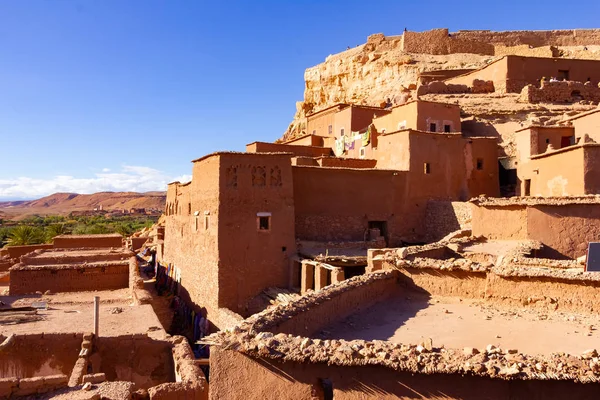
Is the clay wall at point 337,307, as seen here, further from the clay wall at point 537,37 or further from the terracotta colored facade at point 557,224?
the clay wall at point 537,37

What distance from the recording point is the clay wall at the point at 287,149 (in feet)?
73.6

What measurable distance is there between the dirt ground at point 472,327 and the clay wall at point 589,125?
14.1 meters

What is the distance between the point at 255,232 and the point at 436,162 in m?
8.75

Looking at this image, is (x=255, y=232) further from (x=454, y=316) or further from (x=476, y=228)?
(x=454, y=316)

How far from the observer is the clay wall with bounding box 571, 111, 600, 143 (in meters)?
18.3

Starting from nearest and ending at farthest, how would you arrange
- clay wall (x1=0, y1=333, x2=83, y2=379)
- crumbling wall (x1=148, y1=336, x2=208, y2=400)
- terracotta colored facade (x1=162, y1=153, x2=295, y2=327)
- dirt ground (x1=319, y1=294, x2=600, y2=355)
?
dirt ground (x1=319, y1=294, x2=600, y2=355)
crumbling wall (x1=148, y1=336, x2=208, y2=400)
clay wall (x1=0, y1=333, x2=83, y2=379)
terracotta colored facade (x1=162, y1=153, x2=295, y2=327)

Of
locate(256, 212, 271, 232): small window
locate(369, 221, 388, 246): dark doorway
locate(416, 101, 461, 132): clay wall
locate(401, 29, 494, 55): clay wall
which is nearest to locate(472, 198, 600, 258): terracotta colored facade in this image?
locate(369, 221, 388, 246): dark doorway

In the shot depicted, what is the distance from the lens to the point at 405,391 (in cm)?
443

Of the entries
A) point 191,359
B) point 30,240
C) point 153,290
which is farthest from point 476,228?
point 30,240

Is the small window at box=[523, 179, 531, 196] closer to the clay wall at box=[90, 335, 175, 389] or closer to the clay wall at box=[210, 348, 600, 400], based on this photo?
the clay wall at box=[90, 335, 175, 389]

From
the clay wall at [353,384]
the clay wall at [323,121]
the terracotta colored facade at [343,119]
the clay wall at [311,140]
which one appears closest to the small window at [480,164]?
the terracotta colored facade at [343,119]

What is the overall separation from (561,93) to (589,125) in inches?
348

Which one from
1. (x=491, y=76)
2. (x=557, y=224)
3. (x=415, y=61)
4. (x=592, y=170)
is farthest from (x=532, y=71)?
(x=557, y=224)

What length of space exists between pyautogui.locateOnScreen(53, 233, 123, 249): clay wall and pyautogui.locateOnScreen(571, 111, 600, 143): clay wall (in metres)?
23.1
